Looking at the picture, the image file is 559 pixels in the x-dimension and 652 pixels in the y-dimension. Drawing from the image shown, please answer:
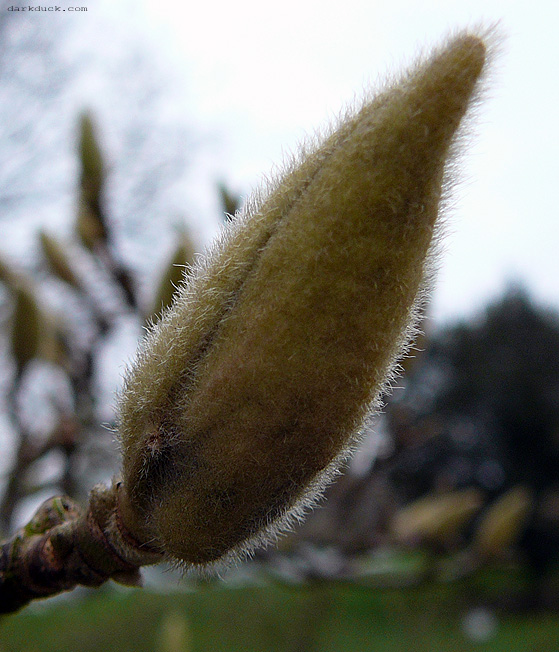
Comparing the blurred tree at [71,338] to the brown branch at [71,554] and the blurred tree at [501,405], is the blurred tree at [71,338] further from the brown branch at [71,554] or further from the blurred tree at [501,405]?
the blurred tree at [501,405]

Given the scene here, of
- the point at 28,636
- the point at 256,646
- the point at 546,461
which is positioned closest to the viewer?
the point at 28,636

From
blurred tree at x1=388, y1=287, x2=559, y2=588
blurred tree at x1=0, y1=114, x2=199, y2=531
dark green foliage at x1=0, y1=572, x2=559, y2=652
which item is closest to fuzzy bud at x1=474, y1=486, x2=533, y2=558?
blurred tree at x1=0, y1=114, x2=199, y2=531

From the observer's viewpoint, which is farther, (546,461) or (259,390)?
(546,461)

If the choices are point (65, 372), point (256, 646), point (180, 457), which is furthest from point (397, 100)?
point (256, 646)

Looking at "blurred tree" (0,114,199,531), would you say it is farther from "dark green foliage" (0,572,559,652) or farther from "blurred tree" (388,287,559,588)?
"blurred tree" (388,287,559,588)

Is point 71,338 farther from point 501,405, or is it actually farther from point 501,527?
point 501,405

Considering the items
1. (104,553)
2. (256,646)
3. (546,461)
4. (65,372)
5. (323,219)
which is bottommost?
(546,461)

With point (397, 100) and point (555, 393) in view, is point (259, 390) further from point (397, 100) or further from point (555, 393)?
point (555, 393)
